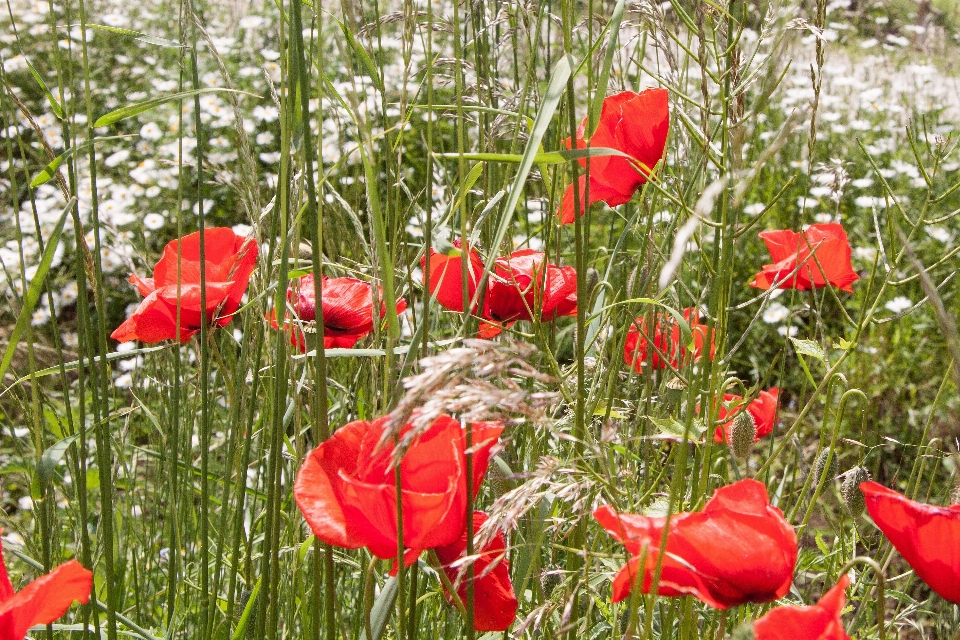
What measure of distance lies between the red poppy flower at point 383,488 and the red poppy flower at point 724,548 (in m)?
0.09

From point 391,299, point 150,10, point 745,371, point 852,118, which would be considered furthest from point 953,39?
point 391,299

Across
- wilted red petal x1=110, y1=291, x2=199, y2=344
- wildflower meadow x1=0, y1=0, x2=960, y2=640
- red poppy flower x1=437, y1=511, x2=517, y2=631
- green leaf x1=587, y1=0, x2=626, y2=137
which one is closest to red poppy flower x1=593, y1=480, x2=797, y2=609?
wildflower meadow x1=0, y1=0, x2=960, y2=640

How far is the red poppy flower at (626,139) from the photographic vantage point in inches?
33.5

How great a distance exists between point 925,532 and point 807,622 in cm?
11

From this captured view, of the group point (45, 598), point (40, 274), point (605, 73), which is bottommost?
point (45, 598)

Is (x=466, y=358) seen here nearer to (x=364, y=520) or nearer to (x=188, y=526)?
(x=364, y=520)

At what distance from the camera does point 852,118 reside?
12.9 ft

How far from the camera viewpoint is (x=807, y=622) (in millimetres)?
491

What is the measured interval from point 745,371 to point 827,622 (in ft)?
7.28

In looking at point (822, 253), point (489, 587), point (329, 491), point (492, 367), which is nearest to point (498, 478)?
point (489, 587)

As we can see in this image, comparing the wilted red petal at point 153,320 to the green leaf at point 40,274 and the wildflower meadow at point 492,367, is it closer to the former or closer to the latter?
the wildflower meadow at point 492,367

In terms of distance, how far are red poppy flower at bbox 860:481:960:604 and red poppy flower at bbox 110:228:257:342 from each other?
1.61 feet

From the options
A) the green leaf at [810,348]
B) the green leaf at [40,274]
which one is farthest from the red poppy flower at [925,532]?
the green leaf at [40,274]

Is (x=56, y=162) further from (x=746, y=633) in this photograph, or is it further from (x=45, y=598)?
(x=746, y=633)
